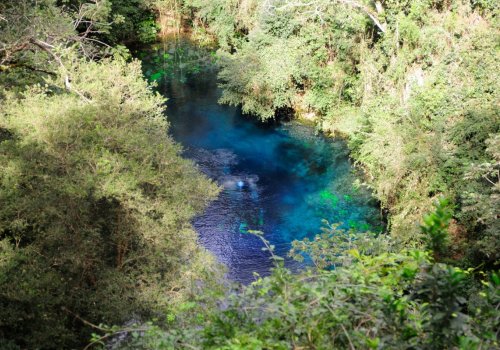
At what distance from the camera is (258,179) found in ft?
59.3

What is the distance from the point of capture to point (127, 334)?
10.6 meters

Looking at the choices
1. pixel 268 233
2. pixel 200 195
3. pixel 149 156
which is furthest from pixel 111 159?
pixel 268 233

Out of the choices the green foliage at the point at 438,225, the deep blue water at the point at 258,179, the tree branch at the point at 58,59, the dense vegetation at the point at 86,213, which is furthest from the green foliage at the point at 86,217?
the green foliage at the point at 438,225

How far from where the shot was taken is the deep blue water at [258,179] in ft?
48.3

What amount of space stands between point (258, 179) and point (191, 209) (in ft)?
25.1

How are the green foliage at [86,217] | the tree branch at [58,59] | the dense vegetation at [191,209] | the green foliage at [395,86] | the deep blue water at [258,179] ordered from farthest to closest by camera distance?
the deep blue water at [258,179], the green foliage at [395,86], the tree branch at [58,59], the green foliage at [86,217], the dense vegetation at [191,209]

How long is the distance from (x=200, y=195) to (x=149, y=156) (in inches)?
65.9

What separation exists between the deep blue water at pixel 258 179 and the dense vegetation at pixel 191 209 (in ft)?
6.68

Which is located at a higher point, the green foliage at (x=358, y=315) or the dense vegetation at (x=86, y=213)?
the green foliage at (x=358, y=315)

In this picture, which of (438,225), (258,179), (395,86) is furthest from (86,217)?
(395,86)

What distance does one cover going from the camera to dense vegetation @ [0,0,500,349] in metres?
3.70

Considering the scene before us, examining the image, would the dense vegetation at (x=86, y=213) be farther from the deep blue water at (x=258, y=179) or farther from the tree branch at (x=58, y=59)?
the deep blue water at (x=258, y=179)

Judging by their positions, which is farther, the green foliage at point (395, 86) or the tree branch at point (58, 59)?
the green foliage at point (395, 86)

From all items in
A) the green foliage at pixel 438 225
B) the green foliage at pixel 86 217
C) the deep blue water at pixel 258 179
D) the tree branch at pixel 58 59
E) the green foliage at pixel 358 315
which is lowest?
the deep blue water at pixel 258 179
